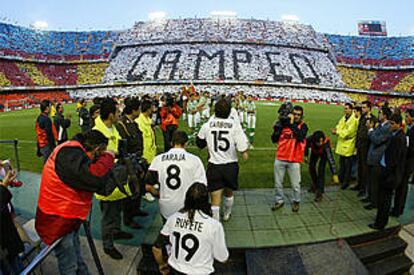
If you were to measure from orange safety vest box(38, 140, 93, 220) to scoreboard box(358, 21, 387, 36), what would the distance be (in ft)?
268

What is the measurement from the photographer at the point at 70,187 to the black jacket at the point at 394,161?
4.51 m

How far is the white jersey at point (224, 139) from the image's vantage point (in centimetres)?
446

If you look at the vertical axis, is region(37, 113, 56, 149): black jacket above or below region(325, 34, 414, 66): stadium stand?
below

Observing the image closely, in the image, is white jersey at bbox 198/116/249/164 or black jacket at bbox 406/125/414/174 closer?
white jersey at bbox 198/116/249/164

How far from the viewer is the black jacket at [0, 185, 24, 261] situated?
9.05 feet

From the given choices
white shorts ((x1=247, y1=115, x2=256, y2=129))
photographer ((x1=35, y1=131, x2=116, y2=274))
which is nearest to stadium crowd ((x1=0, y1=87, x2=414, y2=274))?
photographer ((x1=35, y1=131, x2=116, y2=274))

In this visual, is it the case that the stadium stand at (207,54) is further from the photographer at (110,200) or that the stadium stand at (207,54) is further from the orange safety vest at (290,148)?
the photographer at (110,200)

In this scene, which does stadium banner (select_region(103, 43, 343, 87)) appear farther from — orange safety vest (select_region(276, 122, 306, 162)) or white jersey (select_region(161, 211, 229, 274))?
white jersey (select_region(161, 211, 229, 274))

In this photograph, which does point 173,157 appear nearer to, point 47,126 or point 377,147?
point 377,147

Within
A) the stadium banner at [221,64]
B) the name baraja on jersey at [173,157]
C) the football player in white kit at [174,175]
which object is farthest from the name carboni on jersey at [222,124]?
the stadium banner at [221,64]

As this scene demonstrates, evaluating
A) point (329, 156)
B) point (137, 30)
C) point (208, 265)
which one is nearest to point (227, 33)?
point (137, 30)

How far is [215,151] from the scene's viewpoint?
4.53 meters

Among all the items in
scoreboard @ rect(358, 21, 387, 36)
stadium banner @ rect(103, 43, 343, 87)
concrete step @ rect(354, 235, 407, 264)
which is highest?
scoreboard @ rect(358, 21, 387, 36)

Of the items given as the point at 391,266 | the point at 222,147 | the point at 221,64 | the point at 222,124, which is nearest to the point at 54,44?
the point at 221,64
